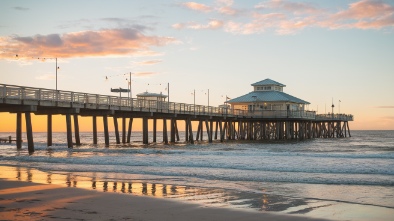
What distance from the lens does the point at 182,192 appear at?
13508mm

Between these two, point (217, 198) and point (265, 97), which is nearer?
point (217, 198)

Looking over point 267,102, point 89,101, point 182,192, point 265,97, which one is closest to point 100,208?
point 182,192

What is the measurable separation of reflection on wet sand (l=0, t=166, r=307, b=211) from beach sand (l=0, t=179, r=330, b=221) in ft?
2.35

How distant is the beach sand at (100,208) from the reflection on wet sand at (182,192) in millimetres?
715

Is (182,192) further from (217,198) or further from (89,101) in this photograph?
(89,101)

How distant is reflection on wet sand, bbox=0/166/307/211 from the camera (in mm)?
11562

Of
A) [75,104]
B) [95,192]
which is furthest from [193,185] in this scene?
[75,104]

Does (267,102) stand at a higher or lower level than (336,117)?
higher

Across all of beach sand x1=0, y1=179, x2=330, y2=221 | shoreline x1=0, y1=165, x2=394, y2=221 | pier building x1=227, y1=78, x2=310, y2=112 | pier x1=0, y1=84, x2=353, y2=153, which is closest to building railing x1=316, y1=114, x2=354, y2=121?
pier x1=0, y1=84, x2=353, y2=153

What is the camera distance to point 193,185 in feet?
50.0

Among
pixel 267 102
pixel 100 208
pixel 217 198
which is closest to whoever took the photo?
pixel 100 208

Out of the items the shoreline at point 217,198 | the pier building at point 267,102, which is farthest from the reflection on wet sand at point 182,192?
the pier building at point 267,102

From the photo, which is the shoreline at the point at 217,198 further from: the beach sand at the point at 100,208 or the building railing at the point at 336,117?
the building railing at the point at 336,117

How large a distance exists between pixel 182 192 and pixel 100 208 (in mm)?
3294
